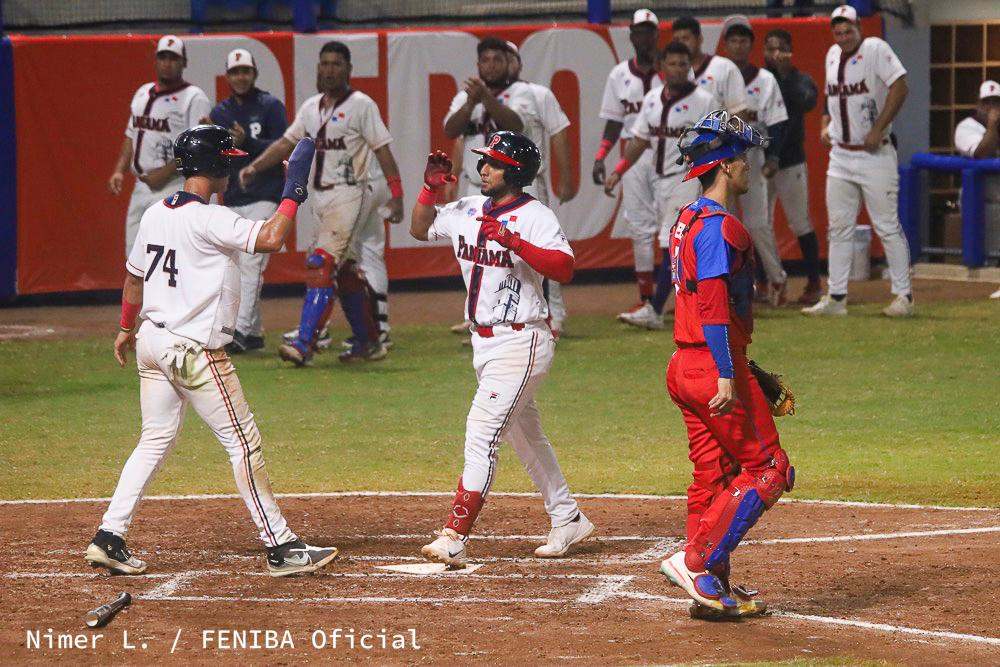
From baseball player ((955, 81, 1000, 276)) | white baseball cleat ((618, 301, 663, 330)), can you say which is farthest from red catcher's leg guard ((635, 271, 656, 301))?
baseball player ((955, 81, 1000, 276))

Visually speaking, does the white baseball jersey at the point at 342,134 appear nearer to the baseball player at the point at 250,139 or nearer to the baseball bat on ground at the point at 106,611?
the baseball player at the point at 250,139

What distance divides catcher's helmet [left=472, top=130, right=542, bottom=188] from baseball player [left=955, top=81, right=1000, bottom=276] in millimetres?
10280

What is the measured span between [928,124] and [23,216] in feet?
32.6

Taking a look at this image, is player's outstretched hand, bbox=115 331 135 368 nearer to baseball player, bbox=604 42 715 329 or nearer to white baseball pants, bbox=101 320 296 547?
white baseball pants, bbox=101 320 296 547

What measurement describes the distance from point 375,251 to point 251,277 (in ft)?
3.23

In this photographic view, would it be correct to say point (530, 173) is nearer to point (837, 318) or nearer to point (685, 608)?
point (685, 608)

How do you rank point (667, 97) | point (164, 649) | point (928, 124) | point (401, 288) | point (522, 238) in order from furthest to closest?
1. point (928, 124)
2. point (401, 288)
3. point (667, 97)
4. point (522, 238)
5. point (164, 649)

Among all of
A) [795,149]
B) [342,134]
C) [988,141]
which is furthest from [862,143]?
[342,134]

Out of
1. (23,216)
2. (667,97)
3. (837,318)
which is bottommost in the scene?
(837,318)

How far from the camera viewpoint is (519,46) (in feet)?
54.6

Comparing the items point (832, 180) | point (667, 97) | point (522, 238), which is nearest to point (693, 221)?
point (522, 238)

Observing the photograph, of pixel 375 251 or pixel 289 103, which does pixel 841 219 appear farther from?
pixel 289 103

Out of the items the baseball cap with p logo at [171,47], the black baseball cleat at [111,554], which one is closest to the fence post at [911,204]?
the baseball cap with p logo at [171,47]

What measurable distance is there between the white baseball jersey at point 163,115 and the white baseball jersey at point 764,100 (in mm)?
4815
